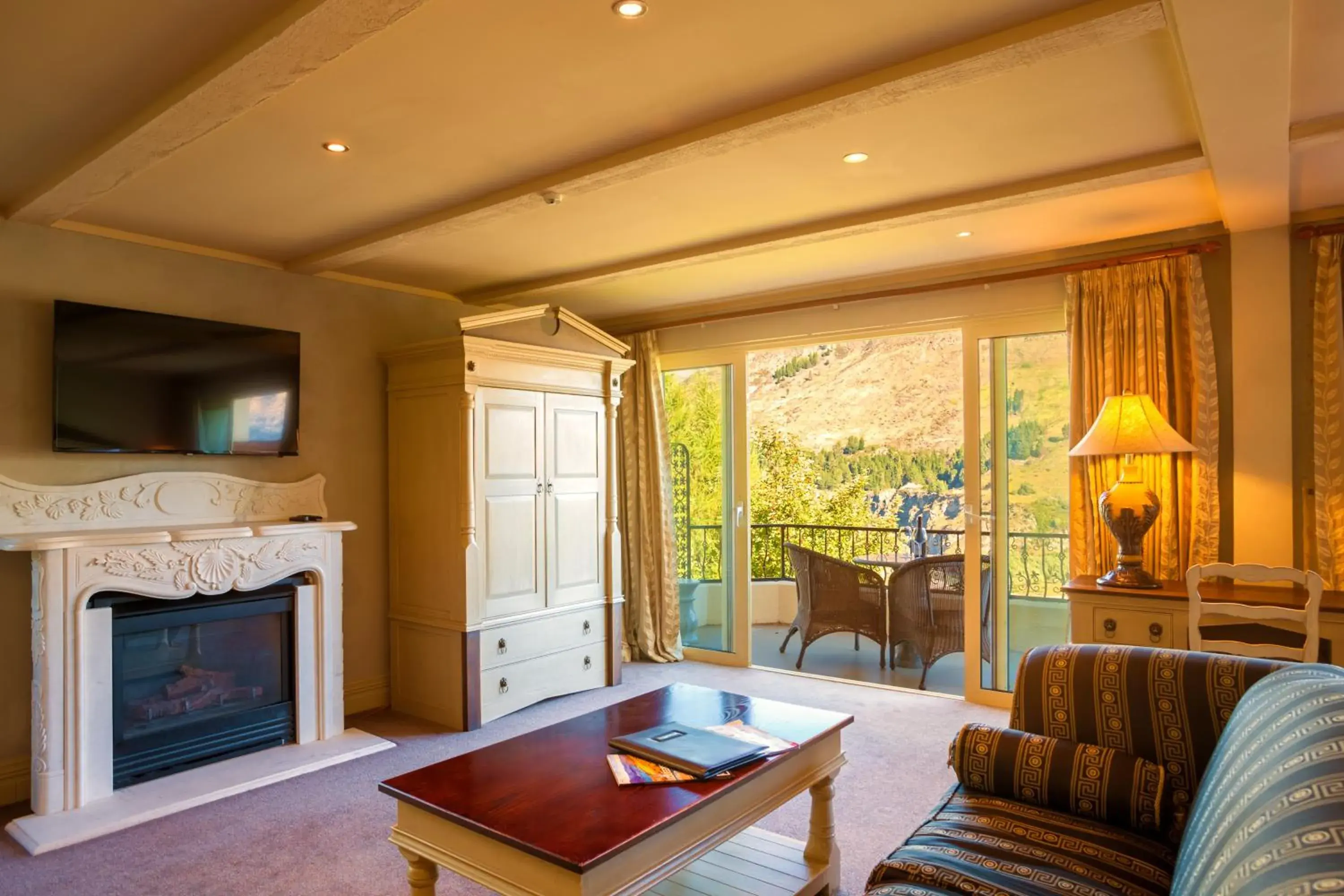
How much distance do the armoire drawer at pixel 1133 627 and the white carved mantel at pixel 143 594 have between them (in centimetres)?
320

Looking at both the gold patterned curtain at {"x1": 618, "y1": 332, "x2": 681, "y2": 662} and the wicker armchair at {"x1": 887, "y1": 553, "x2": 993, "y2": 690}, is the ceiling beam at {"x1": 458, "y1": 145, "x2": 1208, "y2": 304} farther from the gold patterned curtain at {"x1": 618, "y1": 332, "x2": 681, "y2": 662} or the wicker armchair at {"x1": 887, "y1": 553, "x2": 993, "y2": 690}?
the wicker armchair at {"x1": 887, "y1": 553, "x2": 993, "y2": 690}

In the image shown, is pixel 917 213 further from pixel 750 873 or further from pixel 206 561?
pixel 206 561

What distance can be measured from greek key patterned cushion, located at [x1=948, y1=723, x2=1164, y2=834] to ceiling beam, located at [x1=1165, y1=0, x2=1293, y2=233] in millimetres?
1671

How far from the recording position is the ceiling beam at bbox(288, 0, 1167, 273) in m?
1.83

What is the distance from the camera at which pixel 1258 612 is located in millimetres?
2863

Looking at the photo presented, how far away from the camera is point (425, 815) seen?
1.94 m

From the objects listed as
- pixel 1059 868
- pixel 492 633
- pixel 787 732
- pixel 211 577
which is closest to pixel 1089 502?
pixel 787 732

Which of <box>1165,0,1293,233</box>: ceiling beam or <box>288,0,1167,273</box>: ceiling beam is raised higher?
<box>288,0,1167,273</box>: ceiling beam

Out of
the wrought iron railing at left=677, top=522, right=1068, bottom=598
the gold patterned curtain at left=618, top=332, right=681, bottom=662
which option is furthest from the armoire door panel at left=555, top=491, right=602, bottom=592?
the wrought iron railing at left=677, top=522, right=1068, bottom=598

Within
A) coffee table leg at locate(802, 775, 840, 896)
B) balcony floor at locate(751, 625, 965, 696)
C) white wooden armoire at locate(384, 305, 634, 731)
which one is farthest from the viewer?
balcony floor at locate(751, 625, 965, 696)

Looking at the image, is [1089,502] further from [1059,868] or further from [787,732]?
[1059,868]

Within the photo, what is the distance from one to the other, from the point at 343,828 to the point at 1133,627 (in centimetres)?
318

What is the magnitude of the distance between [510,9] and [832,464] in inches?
267

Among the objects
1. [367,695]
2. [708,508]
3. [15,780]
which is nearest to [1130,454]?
[708,508]
